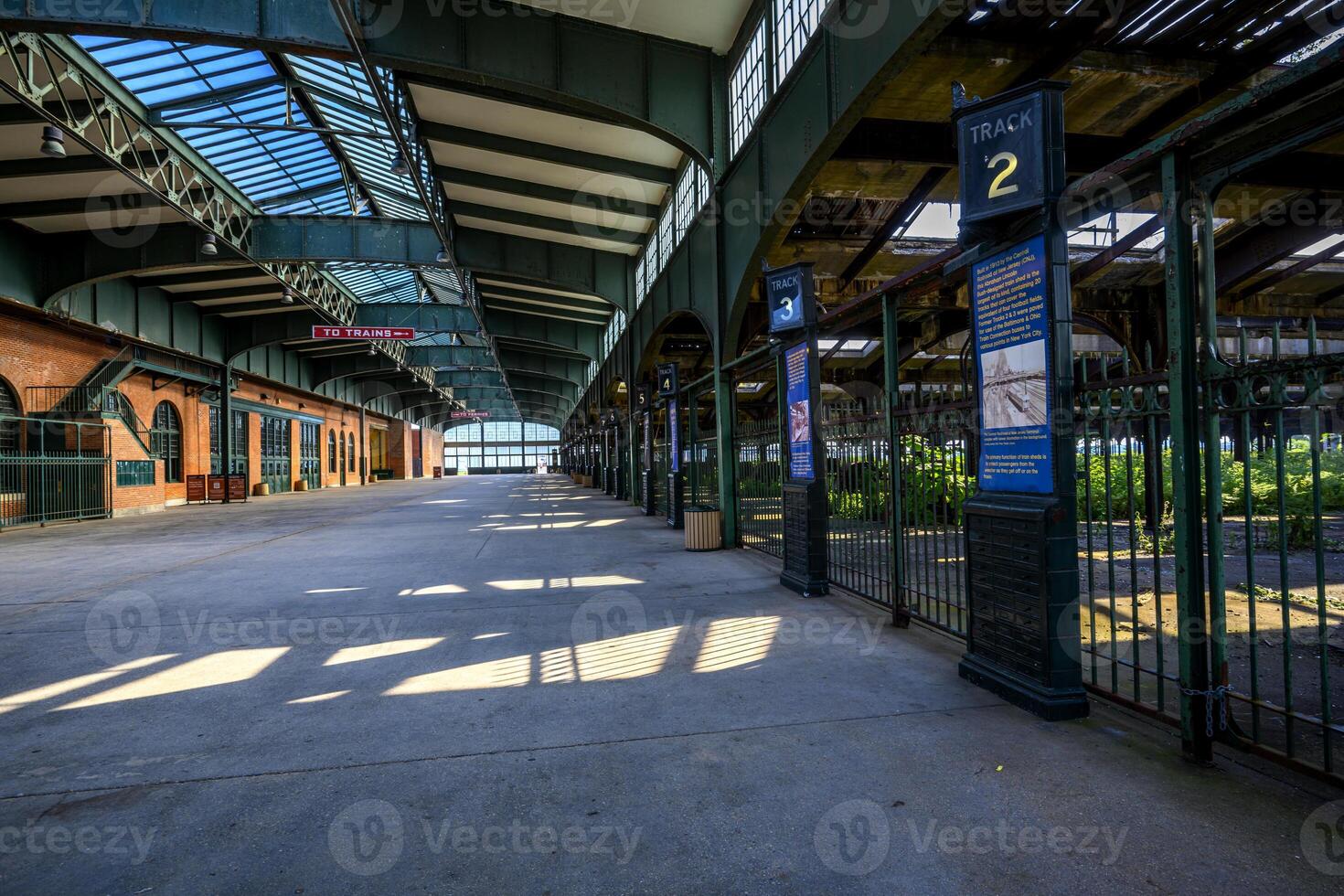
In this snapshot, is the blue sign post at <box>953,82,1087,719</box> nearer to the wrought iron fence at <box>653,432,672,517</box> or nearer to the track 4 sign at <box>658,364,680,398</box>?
the track 4 sign at <box>658,364,680,398</box>

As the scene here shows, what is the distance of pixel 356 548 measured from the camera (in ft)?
39.9

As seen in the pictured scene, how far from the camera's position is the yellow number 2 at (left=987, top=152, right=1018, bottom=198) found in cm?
408

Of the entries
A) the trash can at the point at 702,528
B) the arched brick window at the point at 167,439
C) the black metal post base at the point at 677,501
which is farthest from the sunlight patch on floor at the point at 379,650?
the arched brick window at the point at 167,439

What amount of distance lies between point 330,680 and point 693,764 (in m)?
2.96

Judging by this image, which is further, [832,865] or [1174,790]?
[1174,790]

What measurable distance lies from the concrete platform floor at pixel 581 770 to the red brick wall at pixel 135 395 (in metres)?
15.9

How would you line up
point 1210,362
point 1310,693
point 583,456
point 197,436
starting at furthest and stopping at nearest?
point 583,456
point 197,436
point 1310,693
point 1210,362

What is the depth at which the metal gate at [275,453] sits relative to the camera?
3417cm

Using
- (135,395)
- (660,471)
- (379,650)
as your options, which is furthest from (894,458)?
(135,395)

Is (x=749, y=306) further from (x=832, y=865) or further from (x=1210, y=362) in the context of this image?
(x=832, y=865)

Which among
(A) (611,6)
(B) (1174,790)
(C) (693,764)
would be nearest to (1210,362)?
(B) (1174,790)

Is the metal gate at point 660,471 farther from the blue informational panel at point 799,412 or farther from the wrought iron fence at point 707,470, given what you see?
the blue informational panel at point 799,412

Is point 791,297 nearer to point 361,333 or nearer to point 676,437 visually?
point 676,437

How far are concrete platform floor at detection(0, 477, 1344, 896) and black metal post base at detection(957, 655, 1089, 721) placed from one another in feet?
0.30
